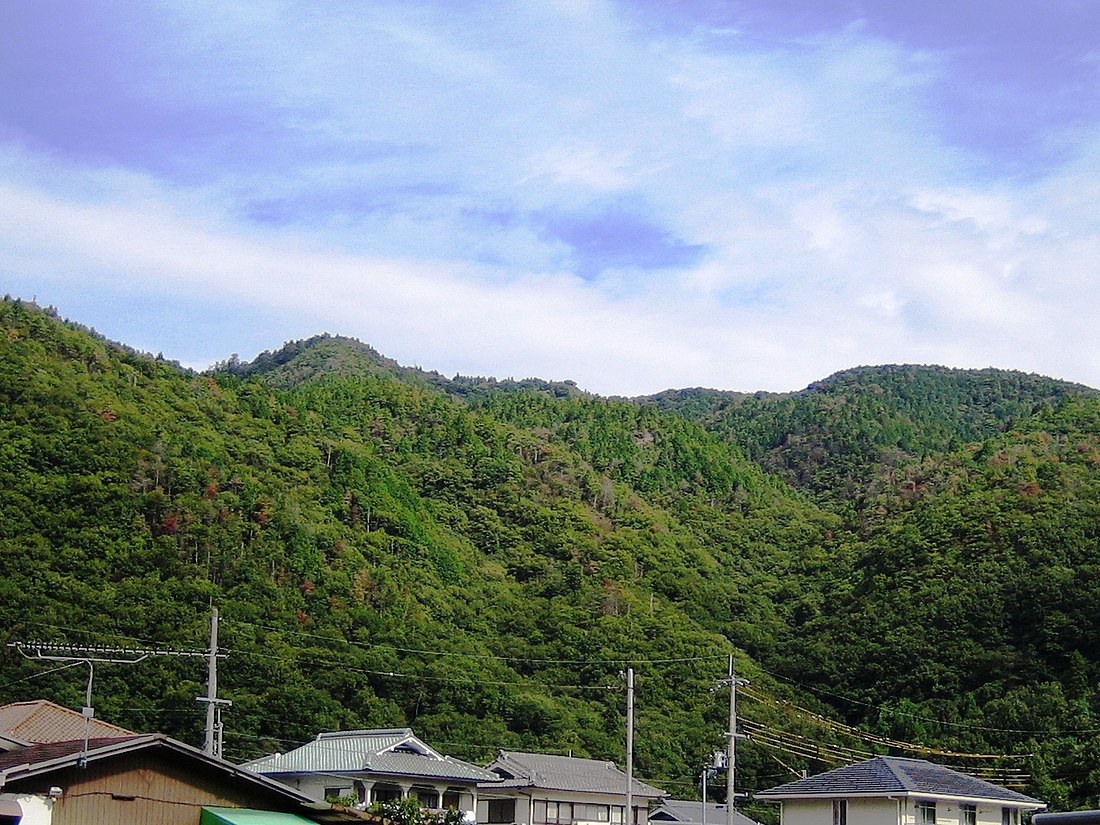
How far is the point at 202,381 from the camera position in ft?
289

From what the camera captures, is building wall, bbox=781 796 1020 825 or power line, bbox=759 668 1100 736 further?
power line, bbox=759 668 1100 736

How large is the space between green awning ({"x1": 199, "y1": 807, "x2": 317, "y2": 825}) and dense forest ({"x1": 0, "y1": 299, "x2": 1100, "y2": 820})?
34856 millimetres

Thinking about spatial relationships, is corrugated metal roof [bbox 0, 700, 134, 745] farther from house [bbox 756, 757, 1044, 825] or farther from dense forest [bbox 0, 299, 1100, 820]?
house [bbox 756, 757, 1044, 825]

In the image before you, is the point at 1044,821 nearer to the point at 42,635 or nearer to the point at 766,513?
the point at 42,635

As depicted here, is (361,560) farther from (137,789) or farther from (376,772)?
(137,789)

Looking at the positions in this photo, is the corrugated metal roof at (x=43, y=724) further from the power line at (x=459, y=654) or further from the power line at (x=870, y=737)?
the power line at (x=870, y=737)

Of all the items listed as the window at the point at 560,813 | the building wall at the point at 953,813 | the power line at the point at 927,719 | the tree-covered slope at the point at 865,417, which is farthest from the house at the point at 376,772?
the tree-covered slope at the point at 865,417

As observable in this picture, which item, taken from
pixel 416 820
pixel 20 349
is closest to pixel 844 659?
pixel 20 349

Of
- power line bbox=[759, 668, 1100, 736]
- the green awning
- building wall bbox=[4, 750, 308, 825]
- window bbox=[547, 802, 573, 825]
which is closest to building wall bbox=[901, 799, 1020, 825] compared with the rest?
window bbox=[547, 802, 573, 825]

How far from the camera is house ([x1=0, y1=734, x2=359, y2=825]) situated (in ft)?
55.8

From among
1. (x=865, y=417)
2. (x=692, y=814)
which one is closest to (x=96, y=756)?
(x=692, y=814)

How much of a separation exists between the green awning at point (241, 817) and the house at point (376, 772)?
755 inches

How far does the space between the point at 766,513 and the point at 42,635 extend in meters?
58.9

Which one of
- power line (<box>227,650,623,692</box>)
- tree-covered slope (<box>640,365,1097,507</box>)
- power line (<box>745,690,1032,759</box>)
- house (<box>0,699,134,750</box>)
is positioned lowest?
house (<box>0,699,134,750</box>)
